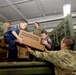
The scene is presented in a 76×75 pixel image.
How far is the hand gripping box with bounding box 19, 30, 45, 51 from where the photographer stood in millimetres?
3445

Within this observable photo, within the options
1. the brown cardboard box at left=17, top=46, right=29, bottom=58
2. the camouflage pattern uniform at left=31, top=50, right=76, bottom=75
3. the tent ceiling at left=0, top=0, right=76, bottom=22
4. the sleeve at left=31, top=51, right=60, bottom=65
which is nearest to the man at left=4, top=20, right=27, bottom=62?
the brown cardboard box at left=17, top=46, right=29, bottom=58

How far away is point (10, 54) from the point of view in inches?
144

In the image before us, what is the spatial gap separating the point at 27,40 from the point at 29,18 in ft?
14.2

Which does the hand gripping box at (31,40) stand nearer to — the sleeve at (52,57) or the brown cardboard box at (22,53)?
the brown cardboard box at (22,53)

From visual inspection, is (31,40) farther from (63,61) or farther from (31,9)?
(31,9)

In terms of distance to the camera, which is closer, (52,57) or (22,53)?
(52,57)

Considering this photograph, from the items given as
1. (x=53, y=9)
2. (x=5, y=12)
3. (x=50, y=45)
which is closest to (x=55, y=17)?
(x=53, y=9)

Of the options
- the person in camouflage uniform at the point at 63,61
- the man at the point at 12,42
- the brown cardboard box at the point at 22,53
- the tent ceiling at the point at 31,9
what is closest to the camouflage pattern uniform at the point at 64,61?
the person in camouflage uniform at the point at 63,61

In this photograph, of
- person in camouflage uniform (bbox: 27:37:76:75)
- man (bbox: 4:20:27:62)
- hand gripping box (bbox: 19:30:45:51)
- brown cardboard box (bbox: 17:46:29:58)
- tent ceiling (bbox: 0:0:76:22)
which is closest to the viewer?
person in camouflage uniform (bbox: 27:37:76:75)

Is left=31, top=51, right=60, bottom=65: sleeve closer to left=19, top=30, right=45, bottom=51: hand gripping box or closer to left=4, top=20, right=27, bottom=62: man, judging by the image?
left=19, top=30, right=45, bottom=51: hand gripping box

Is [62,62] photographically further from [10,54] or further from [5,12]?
[5,12]

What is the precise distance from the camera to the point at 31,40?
11.7 feet

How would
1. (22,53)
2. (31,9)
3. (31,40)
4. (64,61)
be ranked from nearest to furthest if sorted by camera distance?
(64,61) → (31,40) → (22,53) → (31,9)

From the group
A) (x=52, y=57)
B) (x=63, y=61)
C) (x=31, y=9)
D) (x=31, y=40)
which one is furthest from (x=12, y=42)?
(x=31, y=9)
